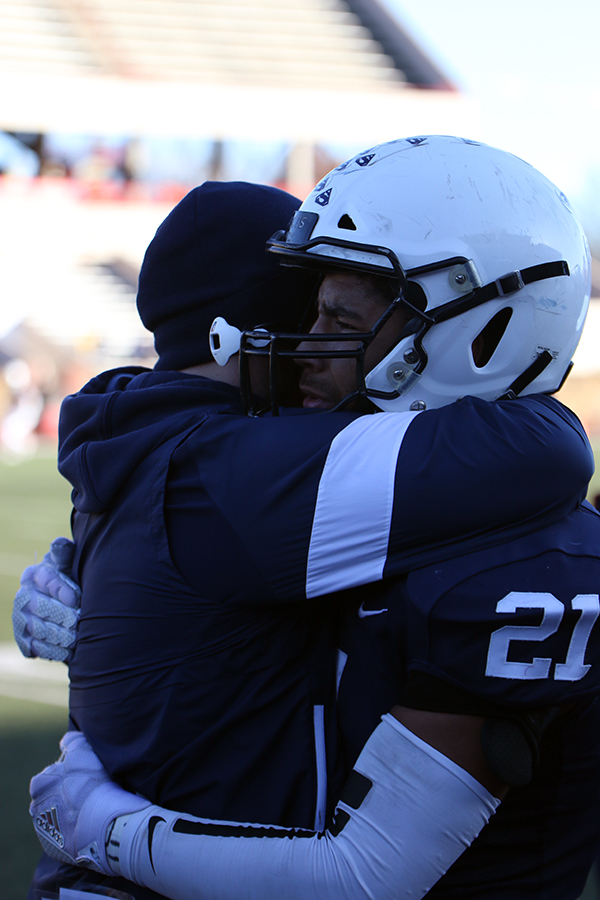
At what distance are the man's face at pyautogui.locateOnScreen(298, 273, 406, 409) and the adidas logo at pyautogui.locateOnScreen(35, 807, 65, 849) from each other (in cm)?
82

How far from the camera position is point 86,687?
58.5 inches

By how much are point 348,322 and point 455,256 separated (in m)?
0.22

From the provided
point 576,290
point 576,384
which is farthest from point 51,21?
point 576,290

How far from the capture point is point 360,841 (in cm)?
117

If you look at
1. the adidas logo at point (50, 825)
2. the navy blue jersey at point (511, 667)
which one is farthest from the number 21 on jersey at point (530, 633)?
the adidas logo at point (50, 825)

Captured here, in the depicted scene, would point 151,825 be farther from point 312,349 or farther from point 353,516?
point 312,349

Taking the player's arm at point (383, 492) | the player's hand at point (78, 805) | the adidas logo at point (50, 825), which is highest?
the player's arm at point (383, 492)

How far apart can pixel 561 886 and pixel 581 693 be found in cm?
37

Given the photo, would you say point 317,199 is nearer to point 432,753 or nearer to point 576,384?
Result: point 432,753

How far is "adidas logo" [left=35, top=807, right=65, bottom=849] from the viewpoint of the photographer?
4.54 feet

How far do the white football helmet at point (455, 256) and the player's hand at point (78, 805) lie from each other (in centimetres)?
78

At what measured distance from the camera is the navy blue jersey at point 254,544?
1.20 m

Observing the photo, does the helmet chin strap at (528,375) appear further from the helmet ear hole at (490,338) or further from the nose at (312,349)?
the nose at (312,349)

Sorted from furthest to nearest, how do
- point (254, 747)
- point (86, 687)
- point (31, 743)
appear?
point (31, 743) → point (86, 687) → point (254, 747)
